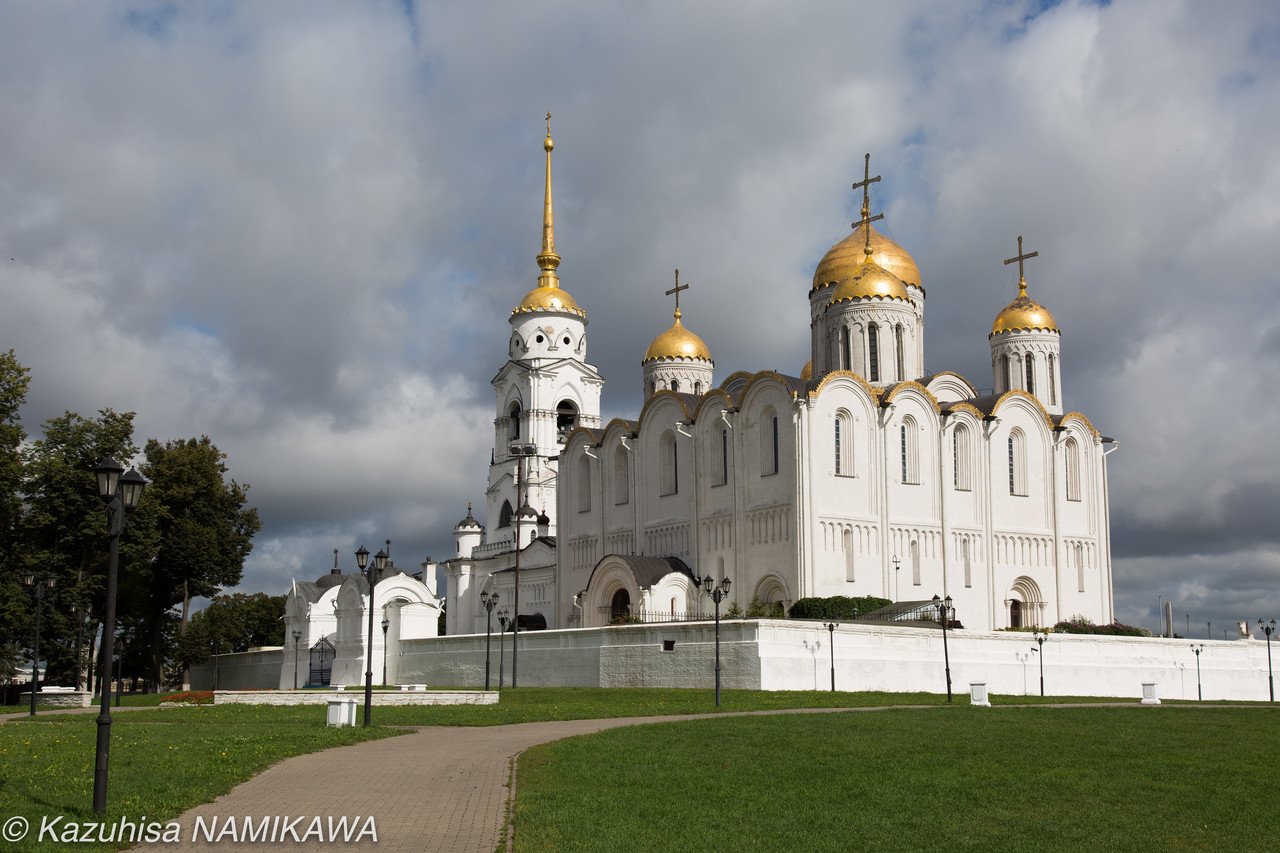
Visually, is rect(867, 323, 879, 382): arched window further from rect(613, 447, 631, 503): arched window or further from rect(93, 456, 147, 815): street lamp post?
rect(93, 456, 147, 815): street lamp post

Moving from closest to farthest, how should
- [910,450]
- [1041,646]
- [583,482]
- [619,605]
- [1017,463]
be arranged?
[1041,646]
[910,450]
[619,605]
[1017,463]
[583,482]

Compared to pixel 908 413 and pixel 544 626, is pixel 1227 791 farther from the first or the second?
pixel 544 626

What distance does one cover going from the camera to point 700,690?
3394 centimetres

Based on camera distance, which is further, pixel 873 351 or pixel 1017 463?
pixel 873 351

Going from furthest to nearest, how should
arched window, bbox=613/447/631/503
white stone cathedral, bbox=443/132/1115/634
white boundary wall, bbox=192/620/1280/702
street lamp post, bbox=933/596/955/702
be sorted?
arched window, bbox=613/447/631/503, white stone cathedral, bbox=443/132/1115/634, white boundary wall, bbox=192/620/1280/702, street lamp post, bbox=933/596/955/702

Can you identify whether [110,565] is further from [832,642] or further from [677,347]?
[677,347]

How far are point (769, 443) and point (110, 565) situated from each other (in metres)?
35.6

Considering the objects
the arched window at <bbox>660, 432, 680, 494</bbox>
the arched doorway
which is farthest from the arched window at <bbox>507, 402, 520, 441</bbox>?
the arched doorway

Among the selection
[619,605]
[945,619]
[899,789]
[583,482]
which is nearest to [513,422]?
[583,482]

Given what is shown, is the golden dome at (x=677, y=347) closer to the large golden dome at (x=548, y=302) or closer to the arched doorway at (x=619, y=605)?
the large golden dome at (x=548, y=302)

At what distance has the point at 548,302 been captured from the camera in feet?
228

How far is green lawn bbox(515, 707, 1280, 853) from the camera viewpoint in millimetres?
10750

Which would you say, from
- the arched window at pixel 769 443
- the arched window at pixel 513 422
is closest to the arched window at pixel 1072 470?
the arched window at pixel 769 443

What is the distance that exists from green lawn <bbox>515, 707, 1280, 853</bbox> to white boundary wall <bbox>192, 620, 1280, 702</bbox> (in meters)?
15.6
